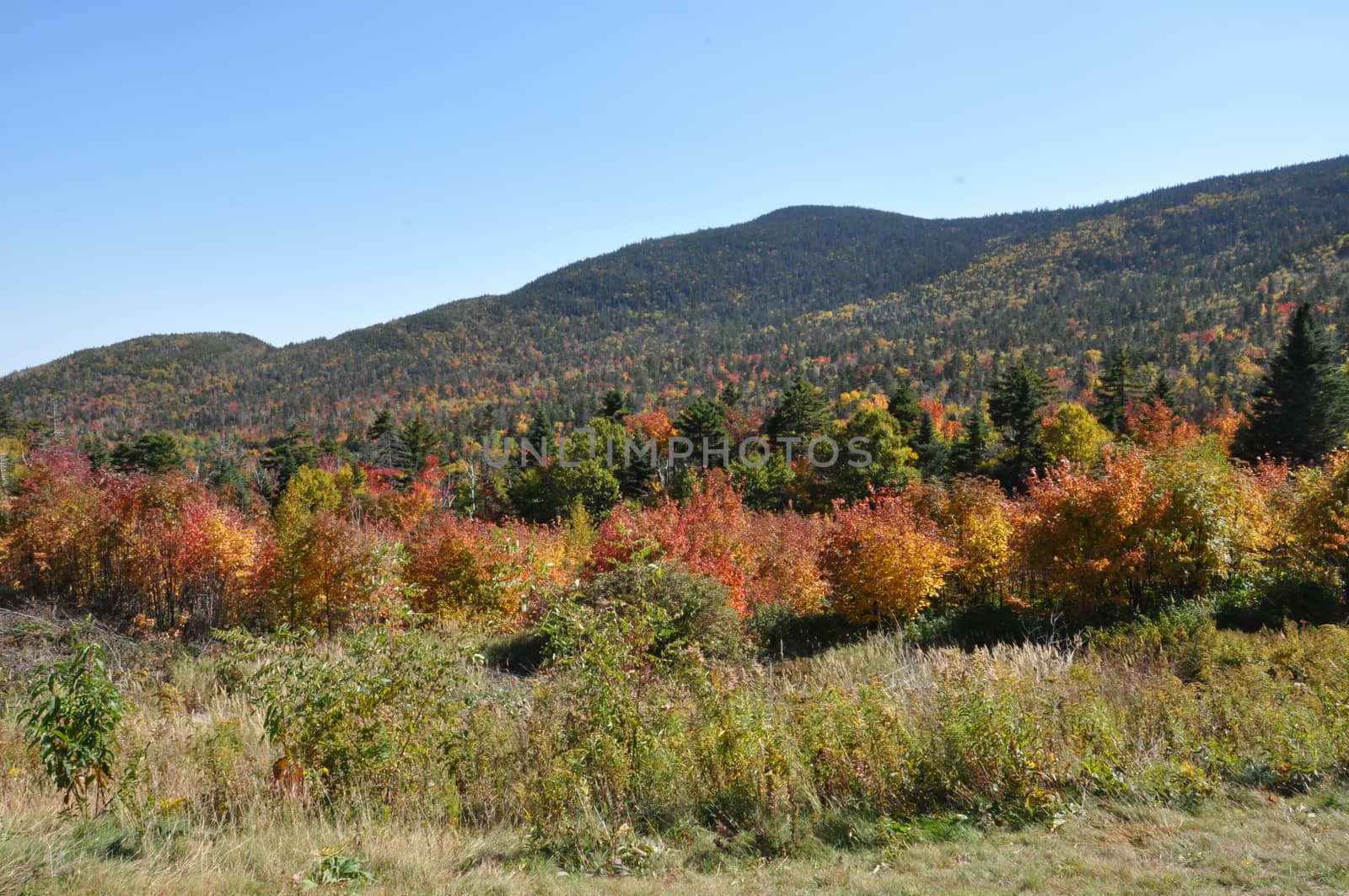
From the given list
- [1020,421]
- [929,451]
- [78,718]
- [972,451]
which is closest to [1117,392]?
[972,451]

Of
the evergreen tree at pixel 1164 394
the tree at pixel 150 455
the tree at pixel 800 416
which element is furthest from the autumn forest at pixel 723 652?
the tree at pixel 150 455

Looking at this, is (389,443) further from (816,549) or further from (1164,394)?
(1164,394)

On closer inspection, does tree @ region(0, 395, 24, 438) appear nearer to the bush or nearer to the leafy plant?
the bush

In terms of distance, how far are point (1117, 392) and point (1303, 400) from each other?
14777 mm

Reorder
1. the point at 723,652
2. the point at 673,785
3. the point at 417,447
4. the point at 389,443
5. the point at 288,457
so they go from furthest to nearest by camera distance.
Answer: the point at 389,443
the point at 417,447
the point at 288,457
the point at 723,652
the point at 673,785

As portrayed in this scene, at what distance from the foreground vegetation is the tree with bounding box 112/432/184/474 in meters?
57.4

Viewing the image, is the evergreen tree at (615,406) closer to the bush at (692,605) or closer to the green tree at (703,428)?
the green tree at (703,428)

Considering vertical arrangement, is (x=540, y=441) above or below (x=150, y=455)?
below

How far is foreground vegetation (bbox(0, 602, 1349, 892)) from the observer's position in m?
4.71

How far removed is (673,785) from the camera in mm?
5949

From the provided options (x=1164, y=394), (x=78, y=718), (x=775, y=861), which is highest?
(x=78, y=718)

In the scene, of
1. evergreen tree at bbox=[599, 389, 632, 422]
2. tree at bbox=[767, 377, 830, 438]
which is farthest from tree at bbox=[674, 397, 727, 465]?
evergreen tree at bbox=[599, 389, 632, 422]

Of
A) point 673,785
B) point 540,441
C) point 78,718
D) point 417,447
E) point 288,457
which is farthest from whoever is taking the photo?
point 417,447

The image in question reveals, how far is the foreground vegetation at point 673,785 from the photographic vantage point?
4.71 m
